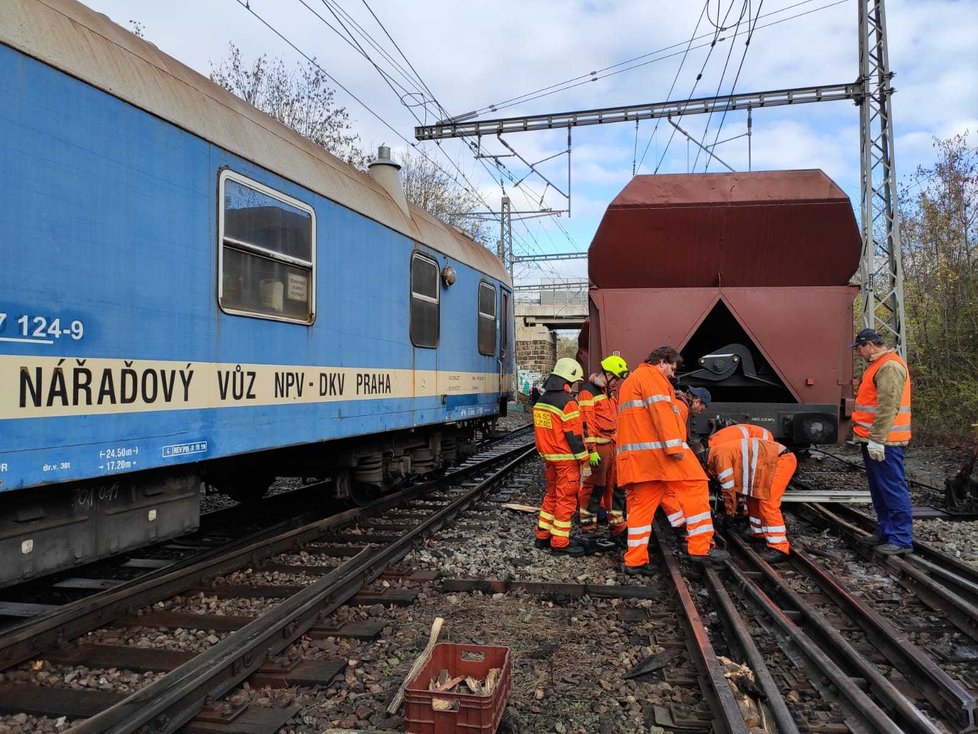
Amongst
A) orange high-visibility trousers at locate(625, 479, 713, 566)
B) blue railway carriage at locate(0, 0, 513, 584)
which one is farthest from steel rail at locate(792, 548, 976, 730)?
blue railway carriage at locate(0, 0, 513, 584)

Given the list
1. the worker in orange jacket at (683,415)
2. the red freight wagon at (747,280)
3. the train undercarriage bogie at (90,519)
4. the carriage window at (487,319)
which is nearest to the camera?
the train undercarriage bogie at (90,519)

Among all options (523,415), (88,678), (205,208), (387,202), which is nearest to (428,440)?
(387,202)

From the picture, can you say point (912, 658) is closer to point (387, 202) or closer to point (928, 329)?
point (387, 202)

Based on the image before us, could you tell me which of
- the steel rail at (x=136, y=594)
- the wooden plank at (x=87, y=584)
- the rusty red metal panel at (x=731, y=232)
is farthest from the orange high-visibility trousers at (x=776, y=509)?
the wooden plank at (x=87, y=584)

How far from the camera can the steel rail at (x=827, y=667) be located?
2.89m

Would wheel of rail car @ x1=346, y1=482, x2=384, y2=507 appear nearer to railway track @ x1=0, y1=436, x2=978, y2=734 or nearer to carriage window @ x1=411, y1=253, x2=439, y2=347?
railway track @ x1=0, y1=436, x2=978, y2=734

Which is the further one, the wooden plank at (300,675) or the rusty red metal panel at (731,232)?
the rusty red metal panel at (731,232)

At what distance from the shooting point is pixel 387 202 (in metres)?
6.86

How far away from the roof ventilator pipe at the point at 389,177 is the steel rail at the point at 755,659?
4.87 m

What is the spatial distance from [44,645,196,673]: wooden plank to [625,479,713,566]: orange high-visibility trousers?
3212mm

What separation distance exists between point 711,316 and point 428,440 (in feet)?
12.1

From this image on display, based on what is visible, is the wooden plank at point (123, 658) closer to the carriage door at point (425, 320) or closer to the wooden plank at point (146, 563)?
the wooden plank at point (146, 563)

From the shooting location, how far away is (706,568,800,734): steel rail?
113 inches

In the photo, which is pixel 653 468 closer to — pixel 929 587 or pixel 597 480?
pixel 597 480
